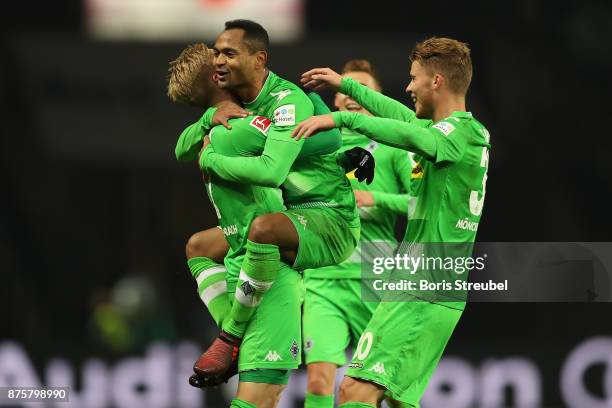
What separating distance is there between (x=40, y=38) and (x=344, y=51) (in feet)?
12.2

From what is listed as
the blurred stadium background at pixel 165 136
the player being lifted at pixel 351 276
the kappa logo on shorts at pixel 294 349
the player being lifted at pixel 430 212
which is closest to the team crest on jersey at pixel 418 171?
the player being lifted at pixel 430 212

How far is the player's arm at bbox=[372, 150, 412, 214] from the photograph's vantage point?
7.31 metres

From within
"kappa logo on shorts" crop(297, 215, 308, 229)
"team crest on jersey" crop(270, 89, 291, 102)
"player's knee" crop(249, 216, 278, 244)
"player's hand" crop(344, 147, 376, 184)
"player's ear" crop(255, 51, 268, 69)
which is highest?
"player's ear" crop(255, 51, 268, 69)

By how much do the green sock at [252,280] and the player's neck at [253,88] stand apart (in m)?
0.72

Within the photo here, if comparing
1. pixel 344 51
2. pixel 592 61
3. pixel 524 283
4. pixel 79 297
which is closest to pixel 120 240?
pixel 79 297

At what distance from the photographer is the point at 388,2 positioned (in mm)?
15469

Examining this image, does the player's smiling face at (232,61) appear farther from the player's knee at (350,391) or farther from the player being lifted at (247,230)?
the player's knee at (350,391)

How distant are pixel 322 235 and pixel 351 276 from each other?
77.0 inches

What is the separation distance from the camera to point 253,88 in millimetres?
5789

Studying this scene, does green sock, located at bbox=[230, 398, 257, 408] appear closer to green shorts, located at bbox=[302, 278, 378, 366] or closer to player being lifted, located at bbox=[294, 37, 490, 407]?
player being lifted, located at bbox=[294, 37, 490, 407]

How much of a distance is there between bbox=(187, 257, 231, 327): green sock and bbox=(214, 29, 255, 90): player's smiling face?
939 millimetres

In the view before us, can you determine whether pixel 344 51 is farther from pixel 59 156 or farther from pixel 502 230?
pixel 59 156

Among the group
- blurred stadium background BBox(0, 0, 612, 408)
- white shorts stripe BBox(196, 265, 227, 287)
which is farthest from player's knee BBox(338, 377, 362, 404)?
blurred stadium background BBox(0, 0, 612, 408)
